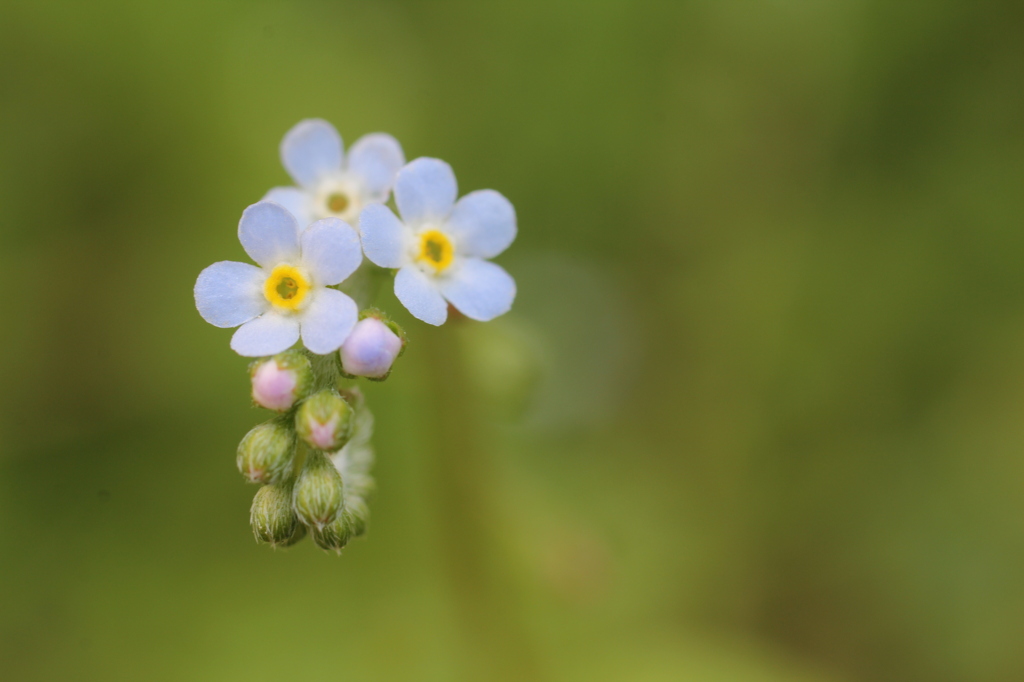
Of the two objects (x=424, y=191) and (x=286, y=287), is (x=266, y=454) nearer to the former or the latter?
(x=286, y=287)

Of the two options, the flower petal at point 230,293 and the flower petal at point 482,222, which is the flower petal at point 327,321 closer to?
the flower petal at point 230,293

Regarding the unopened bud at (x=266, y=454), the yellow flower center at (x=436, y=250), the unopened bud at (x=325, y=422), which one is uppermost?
the yellow flower center at (x=436, y=250)

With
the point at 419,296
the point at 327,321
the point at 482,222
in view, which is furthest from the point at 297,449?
the point at 482,222

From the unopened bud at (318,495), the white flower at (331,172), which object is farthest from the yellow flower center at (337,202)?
the unopened bud at (318,495)

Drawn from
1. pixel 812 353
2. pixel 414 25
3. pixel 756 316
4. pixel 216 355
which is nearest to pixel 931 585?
pixel 812 353

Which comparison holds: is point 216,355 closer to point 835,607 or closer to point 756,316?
point 756,316

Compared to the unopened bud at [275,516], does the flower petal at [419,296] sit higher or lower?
higher

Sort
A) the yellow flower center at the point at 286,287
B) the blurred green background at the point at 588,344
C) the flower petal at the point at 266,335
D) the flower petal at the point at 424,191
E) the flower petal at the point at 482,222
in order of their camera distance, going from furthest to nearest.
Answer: the blurred green background at the point at 588,344, the flower petal at the point at 482,222, the flower petal at the point at 424,191, the yellow flower center at the point at 286,287, the flower petal at the point at 266,335
